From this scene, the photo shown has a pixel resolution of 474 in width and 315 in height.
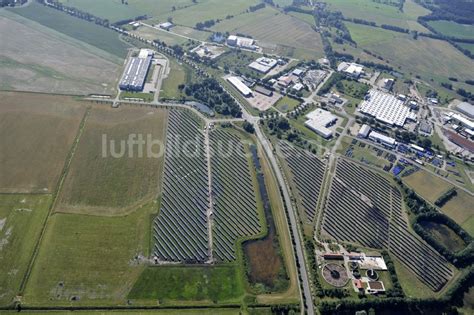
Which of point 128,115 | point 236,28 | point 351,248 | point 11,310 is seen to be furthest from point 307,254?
point 236,28

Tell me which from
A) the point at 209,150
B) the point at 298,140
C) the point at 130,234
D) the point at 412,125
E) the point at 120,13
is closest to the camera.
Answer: the point at 130,234

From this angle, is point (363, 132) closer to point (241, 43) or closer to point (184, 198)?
point (184, 198)

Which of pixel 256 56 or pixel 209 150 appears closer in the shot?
pixel 209 150

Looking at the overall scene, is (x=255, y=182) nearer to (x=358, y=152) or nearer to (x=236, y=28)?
(x=358, y=152)

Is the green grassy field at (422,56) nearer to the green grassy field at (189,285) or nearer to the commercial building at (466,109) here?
the commercial building at (466,109)

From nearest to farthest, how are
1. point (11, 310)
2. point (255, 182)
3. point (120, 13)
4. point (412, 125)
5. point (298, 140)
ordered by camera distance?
1. point (11, 310)
2. point (255, 182)
3. point (298, 140)
4. point (412, 125)
5. point (120, 13)

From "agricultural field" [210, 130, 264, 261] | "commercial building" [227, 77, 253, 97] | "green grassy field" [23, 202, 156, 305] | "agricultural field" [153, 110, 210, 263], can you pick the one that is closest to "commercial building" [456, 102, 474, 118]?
"commercial building" [227, 77, 253, 97]

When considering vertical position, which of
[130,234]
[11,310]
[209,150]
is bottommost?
[11,310]
